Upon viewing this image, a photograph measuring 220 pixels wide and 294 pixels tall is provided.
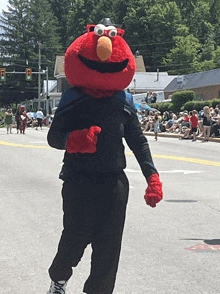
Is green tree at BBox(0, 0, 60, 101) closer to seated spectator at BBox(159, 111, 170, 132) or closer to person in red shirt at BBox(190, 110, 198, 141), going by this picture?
seated spectator at BBox(159, 111, 170, 132)

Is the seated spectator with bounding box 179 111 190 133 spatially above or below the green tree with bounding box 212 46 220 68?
below

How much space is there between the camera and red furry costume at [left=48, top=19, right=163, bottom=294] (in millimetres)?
3857

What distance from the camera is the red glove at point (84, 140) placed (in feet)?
12.4

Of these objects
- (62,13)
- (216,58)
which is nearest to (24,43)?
(62,13)

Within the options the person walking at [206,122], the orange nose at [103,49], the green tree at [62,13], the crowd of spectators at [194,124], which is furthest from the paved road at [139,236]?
the green tree at [62,13]

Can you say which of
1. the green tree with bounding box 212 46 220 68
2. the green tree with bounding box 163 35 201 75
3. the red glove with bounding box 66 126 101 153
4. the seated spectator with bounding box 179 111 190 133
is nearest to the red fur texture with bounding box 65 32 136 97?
the red glove with bounding box 66 126 101 153

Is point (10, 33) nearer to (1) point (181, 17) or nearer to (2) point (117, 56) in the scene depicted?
(1) point (181, 17)

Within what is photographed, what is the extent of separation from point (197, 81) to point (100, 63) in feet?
170

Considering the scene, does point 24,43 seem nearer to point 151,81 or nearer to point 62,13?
point 62,13

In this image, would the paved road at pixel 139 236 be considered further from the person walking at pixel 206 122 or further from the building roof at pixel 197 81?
the building roof at pixel 197 81

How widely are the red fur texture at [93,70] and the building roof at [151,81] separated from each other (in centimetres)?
6765

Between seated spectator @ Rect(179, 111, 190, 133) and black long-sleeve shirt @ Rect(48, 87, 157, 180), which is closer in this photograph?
black long-sleeve shirt @ Rect(48, 87, 157, 180)

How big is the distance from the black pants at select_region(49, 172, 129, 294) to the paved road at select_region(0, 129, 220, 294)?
2.78 ft

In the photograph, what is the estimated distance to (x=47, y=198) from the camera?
9984mm
